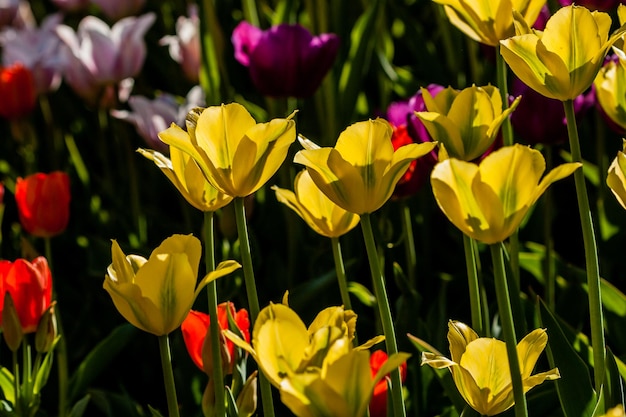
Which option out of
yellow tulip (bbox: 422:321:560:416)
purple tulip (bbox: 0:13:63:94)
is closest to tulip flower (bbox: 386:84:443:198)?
yellow tulip (bbox: 422:321:560:416)

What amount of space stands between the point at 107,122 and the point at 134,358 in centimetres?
74

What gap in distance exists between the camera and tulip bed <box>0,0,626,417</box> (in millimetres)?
664

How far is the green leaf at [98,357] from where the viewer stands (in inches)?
46.7

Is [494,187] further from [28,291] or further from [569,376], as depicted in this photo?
[28,291]

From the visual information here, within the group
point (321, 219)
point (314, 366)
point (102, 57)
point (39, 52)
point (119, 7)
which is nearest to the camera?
Answer: point (314, 366)

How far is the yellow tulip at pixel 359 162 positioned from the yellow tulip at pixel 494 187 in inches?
2.6

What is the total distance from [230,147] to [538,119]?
1.79 ft

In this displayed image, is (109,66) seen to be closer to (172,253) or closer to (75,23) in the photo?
(75,23)

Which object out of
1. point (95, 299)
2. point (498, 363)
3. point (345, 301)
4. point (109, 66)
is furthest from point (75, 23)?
point (498, 363)

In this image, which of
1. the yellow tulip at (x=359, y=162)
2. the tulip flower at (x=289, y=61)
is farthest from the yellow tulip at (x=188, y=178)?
the tulip flower at (x=289, y=61)

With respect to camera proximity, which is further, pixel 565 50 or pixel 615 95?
pixel 615 95

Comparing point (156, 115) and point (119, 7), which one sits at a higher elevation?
point (119, 7)

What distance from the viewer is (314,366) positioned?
56 cm

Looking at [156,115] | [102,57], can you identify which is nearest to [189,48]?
[102,57]
